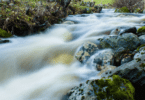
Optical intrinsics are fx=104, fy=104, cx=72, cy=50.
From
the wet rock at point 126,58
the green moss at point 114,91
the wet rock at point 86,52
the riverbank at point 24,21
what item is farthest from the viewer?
the riverbank at point 24,21

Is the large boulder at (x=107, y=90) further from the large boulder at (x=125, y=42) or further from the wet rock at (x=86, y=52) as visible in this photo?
the large boulder at (x=125, y=42)

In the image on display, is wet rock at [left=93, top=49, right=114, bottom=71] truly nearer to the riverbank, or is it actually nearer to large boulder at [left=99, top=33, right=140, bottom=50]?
large boulder at [left=99, top=33, right=140, bottom=50]

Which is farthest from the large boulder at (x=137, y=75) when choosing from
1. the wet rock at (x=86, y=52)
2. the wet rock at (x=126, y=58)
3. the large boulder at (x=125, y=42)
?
the wet rock at (x=86, y=52)

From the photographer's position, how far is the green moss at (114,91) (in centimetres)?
206

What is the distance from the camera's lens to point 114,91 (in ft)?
6.98


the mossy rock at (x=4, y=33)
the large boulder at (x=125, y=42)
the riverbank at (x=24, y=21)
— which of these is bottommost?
the large boulder at (x=125, y=42)

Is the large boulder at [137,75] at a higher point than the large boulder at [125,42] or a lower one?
lower

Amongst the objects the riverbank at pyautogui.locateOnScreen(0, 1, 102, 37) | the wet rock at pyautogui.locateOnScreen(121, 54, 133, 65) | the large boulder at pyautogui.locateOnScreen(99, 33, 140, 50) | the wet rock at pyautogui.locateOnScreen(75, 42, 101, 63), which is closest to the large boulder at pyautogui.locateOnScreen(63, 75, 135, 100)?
the wet rock at pyautogui.locateOnScreen(121, 54, 133, 65)

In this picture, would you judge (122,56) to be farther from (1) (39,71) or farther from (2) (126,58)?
(1) (39,71)

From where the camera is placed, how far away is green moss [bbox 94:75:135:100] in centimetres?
206

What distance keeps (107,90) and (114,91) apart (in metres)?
0.14

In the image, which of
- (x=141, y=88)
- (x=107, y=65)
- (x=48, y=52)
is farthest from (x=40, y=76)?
(x=141, y=88)

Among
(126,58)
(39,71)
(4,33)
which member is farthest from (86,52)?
(4,33)

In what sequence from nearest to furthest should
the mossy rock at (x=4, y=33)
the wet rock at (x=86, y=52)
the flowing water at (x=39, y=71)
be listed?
the flowing water at (x=39, y=71)
the wet rock at (x=86, y=52)
the mossy rock at (x=4, y=33)
